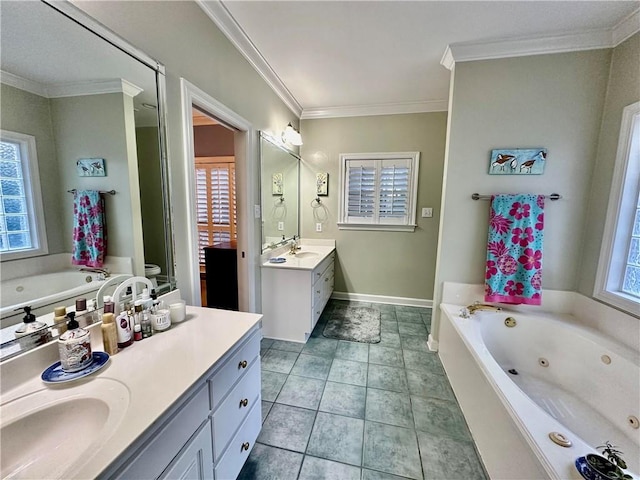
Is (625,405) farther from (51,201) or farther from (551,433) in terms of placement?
(51,201)

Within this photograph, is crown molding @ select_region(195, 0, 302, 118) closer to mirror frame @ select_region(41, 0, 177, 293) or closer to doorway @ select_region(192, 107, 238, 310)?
mirror frame @ select_region(41, 0, 177, 293)

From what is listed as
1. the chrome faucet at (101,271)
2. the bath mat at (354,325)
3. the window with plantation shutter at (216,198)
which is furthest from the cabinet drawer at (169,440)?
the window with plantation shutter at (216,198)

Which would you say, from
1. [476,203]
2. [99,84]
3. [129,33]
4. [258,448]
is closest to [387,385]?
[258,448]

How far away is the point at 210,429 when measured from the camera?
3.17ft

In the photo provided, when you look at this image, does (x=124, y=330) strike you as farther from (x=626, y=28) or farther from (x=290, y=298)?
(x=626, y=28)

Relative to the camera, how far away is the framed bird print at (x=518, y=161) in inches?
77.5

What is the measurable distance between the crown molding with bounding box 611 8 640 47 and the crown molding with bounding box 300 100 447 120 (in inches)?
55.9

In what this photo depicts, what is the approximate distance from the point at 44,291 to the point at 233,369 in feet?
2.45

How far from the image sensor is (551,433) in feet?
3.25

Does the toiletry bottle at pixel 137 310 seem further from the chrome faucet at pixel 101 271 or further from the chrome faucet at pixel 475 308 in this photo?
the chrome faucet at pixel 475 308

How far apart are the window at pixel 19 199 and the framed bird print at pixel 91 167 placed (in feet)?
0.44

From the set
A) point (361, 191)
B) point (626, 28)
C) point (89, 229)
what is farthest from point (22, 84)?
point (626, 28)

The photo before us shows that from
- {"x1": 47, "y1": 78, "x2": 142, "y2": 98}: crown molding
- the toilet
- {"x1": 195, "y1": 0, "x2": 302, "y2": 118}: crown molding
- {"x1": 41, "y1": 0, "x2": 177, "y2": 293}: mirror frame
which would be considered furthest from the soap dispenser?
{"x1": 195, "y1": 0, "x2": 302, "y2": 118}: crown molding

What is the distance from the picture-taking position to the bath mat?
2.64 m
